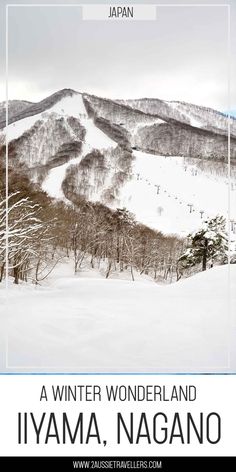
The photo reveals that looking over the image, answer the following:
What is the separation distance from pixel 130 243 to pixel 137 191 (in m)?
0.30

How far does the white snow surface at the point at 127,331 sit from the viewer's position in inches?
158

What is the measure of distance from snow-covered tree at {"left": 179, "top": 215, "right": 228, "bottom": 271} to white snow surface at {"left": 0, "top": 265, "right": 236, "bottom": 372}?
0.13 metres

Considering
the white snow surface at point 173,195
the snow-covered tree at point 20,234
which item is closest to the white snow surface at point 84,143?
the snow-covered tree at point 20,234

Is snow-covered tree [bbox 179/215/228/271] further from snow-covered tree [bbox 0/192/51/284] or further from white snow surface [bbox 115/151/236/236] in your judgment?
snow-covered tree [bbox 0/192/51/284]

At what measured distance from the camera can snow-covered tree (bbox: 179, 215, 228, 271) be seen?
4.11 meters

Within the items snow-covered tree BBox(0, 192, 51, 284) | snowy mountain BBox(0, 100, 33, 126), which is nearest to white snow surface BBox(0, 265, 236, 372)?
snow-covered tree BBox(0, 192, 51, 284)

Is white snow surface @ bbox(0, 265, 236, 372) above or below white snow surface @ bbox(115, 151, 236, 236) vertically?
below

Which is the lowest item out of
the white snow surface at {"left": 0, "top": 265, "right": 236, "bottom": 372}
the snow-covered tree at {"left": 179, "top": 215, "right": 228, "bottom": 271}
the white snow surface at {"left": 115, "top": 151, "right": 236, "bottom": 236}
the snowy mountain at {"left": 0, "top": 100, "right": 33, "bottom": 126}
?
the white snow surface at {"left": 0, "top": 265, "right": 236, "bottom": 372}

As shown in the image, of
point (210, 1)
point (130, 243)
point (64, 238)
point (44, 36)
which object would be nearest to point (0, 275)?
point (64, 238)

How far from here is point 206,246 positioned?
163 inches

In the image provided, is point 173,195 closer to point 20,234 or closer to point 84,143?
point 84,143

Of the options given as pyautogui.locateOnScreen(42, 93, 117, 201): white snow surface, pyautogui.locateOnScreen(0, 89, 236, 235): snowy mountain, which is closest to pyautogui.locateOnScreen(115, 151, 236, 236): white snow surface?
pyautogui.locateOnScreen(0, 89, 236, 235): snowy mountain

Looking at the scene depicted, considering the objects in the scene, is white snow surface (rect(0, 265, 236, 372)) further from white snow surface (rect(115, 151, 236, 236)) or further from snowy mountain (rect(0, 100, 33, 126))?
snowy mountain (rect(0, 100, 33, 126))

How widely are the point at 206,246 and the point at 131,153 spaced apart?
0.68 m
